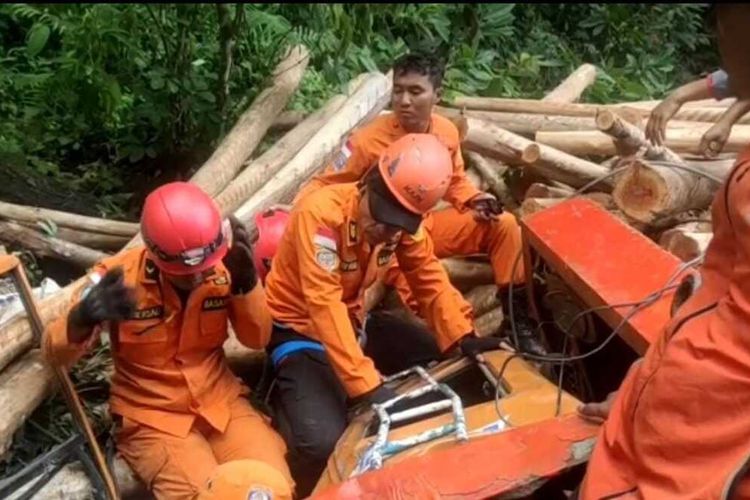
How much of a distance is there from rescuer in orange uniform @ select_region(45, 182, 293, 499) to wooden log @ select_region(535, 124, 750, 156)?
2628 mm

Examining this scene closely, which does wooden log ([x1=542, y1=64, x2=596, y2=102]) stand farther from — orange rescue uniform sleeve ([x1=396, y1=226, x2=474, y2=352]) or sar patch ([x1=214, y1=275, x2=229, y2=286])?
sar patch ([x1=214, y1=275, x2=229, y2=286])

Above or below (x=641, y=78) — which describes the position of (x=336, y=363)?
above

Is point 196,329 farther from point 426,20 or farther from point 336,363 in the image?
point 426,20

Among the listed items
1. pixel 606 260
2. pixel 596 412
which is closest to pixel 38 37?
pixel 606 260

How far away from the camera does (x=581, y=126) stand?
7137 mm

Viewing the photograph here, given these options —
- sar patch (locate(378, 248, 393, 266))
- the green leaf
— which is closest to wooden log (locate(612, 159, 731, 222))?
sar patch (locate(378, 248, 393, 266))

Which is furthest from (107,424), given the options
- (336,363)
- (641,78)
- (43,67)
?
(641,78)

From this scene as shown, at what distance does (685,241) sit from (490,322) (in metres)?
1.29

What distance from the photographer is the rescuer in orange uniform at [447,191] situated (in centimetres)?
573

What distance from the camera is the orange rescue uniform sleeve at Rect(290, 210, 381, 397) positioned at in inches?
182

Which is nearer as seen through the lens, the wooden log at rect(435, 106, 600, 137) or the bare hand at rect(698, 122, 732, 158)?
the bare hand at rect(698, 122, 732, 158)

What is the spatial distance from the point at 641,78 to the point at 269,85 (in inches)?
199

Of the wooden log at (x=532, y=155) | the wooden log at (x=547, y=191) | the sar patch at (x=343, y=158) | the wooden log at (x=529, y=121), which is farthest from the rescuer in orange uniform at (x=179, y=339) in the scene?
the wooden log at (x=529, y=121)

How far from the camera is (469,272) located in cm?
620
